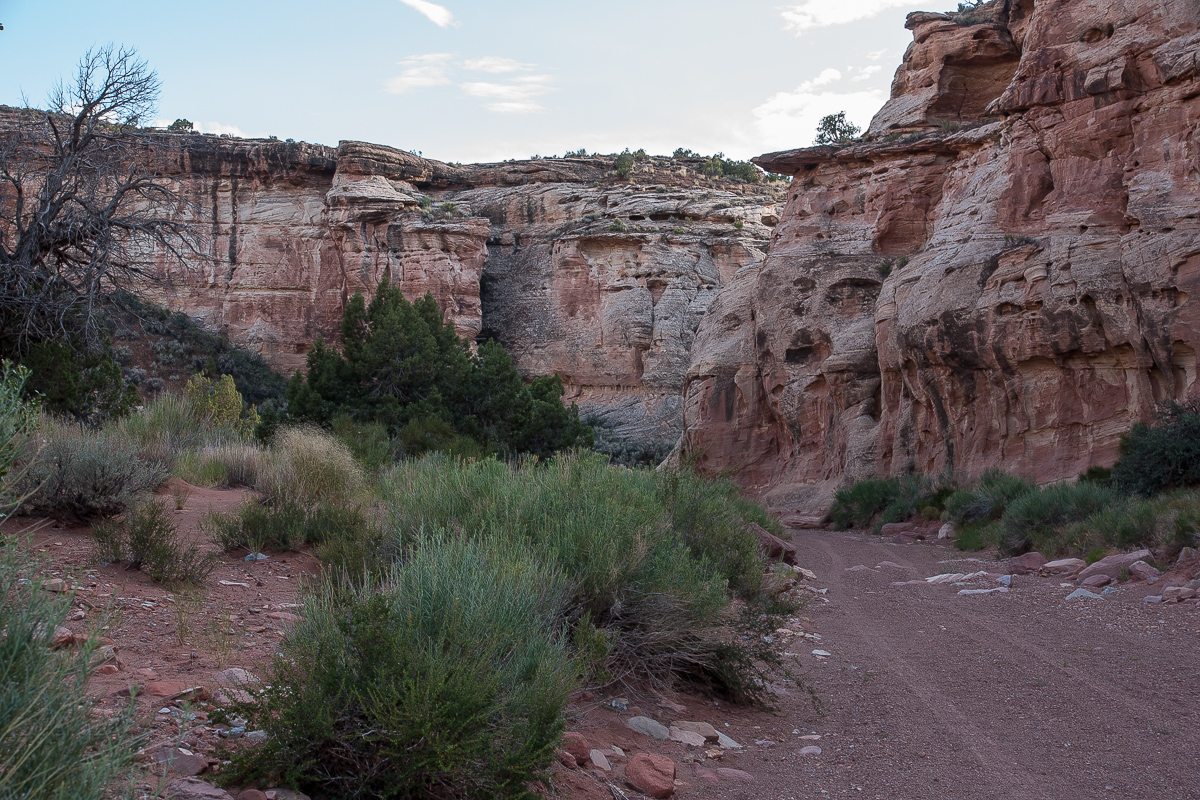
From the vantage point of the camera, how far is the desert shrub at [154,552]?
5.91m

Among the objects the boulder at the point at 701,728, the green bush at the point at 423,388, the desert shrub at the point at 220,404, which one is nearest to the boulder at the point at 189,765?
the boulder at the point at 701,728

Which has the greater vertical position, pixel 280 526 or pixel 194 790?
pixel 194 790

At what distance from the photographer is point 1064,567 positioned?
1008 centimetres

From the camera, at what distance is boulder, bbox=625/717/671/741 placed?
466cm

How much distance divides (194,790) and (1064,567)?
33.2ft

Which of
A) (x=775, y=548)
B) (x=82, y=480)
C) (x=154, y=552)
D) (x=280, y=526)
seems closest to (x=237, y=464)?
(x=82, y=480)

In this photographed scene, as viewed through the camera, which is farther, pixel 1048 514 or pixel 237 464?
pixel 1048 514

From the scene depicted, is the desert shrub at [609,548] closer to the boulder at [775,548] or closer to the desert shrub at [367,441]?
the boulder at [775,548]

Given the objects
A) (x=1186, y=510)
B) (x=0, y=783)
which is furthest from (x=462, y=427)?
(x=0, y=783)

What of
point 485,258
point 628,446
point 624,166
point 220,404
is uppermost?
point 624,166

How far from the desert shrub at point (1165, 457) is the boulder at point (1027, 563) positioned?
115 inches

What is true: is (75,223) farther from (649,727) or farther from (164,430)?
(649,727)

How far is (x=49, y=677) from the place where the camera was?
219cm

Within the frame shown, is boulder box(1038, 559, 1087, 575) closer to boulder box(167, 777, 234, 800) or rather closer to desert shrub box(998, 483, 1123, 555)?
desert shrub box(998, 483, 1123, 555)
